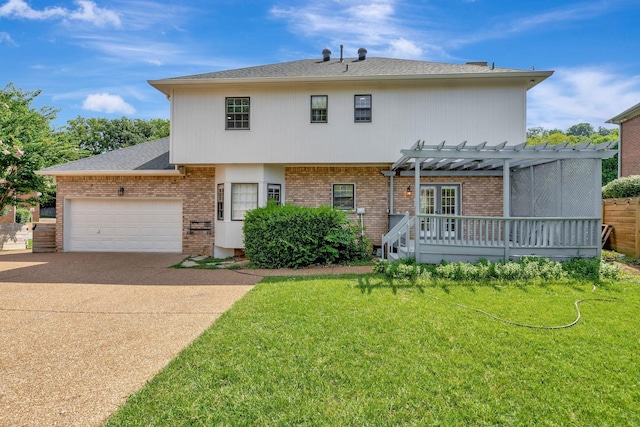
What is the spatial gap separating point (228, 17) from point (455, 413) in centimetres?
1191

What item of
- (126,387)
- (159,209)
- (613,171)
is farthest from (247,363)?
(613,171)

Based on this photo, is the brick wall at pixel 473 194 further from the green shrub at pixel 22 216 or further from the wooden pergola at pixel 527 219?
the green shrub at pixel 22 216

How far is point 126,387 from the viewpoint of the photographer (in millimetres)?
3010

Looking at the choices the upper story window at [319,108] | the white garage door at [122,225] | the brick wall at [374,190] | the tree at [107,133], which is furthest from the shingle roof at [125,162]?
the tree at [107,133]

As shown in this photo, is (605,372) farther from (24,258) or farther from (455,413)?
(24,258)

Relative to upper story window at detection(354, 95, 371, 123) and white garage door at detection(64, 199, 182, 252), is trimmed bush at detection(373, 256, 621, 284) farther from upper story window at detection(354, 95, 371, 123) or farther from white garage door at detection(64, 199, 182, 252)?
white garage door at detection(64, 199, 182, 252)

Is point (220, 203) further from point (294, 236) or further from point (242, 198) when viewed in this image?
point (294, 236)

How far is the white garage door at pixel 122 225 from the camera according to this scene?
1166 cm

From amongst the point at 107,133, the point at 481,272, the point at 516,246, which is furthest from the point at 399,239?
the point at 107,133

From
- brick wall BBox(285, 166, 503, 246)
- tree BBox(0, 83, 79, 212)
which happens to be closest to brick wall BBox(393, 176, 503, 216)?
brick wall BBox(285, 166, 503, 246)

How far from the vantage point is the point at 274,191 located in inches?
441

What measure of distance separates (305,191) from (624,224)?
9.76 metres

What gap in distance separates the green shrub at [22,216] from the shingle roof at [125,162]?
15048mm

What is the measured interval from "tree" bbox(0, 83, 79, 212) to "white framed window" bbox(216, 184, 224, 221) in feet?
24.8
